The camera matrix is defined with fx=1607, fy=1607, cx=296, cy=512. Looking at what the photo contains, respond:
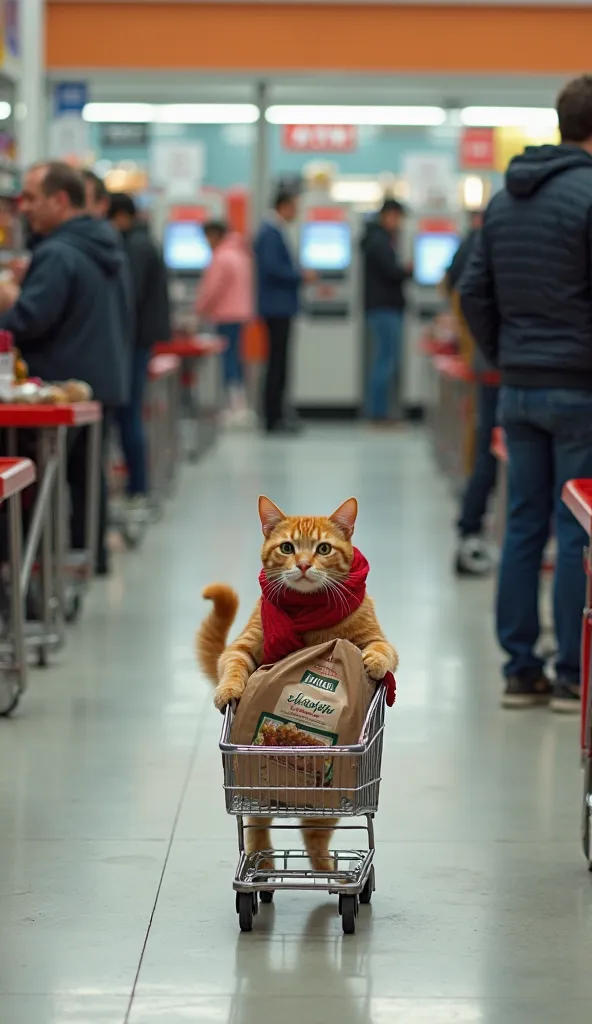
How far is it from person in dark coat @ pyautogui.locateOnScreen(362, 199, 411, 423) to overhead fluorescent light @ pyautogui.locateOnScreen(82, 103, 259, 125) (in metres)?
Result: 2.79

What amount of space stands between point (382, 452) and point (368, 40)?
14.4 ft

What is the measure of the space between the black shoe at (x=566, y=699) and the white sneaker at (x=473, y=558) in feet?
8.19

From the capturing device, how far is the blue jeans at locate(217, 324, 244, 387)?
14570 mm

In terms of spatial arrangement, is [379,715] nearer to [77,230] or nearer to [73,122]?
[77,230]

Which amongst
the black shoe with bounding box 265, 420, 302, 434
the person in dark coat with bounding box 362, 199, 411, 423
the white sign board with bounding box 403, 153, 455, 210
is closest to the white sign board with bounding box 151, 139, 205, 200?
the white sign board with bounding box 403, 153, 455, 210

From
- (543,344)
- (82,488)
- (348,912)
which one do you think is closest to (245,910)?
(348,912)

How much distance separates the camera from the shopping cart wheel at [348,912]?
9.70ft

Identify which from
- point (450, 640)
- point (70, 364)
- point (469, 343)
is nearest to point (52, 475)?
point (70, 364)

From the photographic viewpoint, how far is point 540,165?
15.0 feet

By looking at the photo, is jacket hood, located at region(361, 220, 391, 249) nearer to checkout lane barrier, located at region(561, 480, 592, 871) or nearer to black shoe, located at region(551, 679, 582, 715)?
black shoe, located at region(551, 679, 582, 715)

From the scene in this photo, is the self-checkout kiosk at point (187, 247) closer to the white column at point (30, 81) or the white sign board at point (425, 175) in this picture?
the white sign board at point (425, 175)

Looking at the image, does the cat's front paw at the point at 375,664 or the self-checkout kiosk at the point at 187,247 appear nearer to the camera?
the cat's front paw at the point at 375,664

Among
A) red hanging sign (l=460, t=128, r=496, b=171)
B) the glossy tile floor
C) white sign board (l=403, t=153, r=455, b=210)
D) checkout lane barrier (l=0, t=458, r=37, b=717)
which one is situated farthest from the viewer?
red hanging sign (l=460, t=128, r=496, b=171)

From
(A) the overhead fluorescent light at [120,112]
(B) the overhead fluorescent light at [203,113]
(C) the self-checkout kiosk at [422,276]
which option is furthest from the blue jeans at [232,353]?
(A) the overhead fluorescent light at [120,112]
